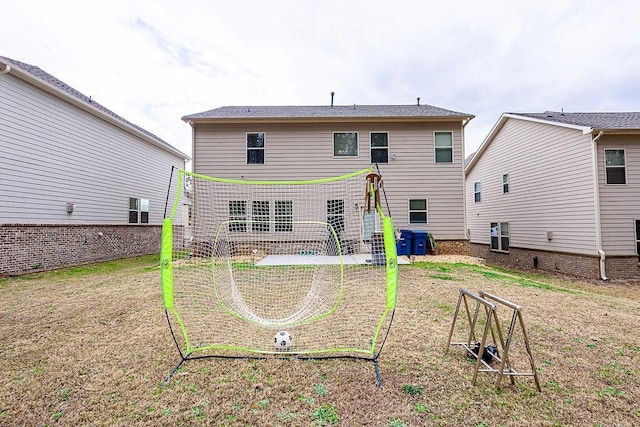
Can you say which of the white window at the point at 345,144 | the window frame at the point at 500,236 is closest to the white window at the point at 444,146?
the white window at the point at 345,144

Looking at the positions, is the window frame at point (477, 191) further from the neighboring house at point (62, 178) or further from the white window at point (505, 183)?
the neighboring house at point (62, 178)

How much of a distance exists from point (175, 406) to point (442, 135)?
12505 mm

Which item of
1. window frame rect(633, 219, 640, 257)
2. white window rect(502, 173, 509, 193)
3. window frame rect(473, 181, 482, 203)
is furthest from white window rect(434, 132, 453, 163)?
window frame rect(633, 219, 640, 257)

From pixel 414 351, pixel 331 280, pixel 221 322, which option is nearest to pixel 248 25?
pixel 331 280

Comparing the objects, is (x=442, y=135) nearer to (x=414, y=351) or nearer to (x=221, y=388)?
(x=414, y=351)

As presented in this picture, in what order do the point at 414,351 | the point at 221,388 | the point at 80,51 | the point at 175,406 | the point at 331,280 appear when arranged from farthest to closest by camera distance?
the point at 80,51
the point at 331,280
the point at 414,351
the point at 221,388
the point at 175,406

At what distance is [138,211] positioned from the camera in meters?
13.8

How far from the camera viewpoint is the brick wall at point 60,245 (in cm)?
809

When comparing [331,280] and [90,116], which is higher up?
[90,116]

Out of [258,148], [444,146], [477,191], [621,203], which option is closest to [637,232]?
[621,203]

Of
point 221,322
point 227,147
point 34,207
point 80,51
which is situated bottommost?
point 221,322

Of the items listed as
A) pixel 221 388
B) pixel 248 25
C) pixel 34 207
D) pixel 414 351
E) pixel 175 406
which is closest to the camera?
pixel 175 406

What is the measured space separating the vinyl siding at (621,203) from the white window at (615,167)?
0.12 metres

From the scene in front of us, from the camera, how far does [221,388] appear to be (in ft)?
8.52
